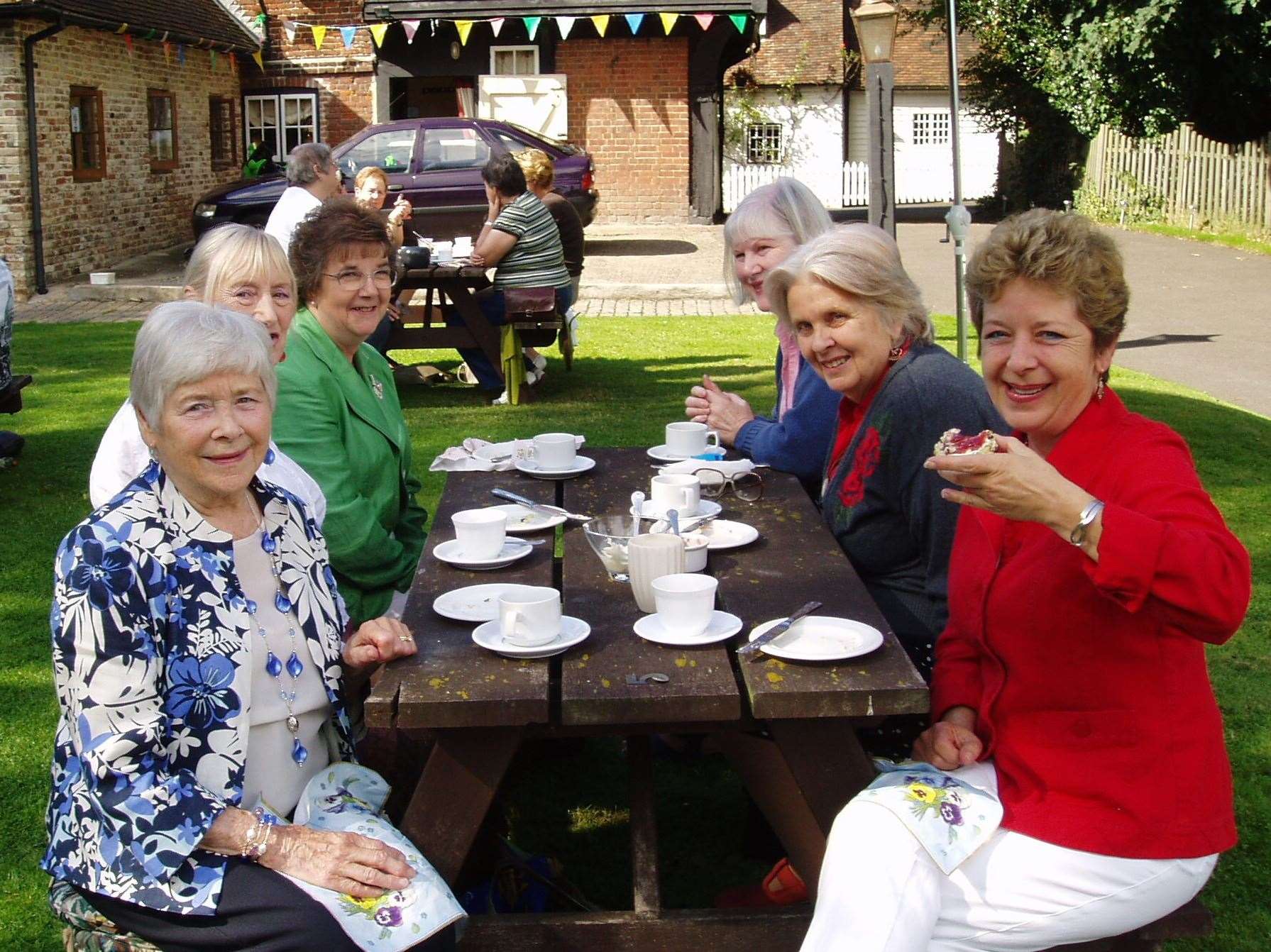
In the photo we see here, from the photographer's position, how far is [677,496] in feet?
10.9

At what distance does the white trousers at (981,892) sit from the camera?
2.14m

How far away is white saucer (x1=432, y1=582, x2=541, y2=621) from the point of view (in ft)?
8.73

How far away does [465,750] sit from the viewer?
96.3 inches

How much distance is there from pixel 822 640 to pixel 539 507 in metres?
1.14

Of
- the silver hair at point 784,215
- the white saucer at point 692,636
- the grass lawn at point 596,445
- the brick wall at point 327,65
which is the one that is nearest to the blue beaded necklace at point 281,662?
the white saucer at point 692,636

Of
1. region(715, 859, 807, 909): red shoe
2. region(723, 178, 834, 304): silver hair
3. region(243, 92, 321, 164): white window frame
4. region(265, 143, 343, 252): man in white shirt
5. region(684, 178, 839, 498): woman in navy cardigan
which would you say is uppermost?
region(243, 92, 321, 164): white window frame

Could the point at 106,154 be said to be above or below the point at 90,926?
above

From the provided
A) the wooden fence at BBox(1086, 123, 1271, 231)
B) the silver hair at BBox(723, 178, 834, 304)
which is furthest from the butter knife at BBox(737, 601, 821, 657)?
the wooden fence at BBox(1086, 123, 1271, 231)

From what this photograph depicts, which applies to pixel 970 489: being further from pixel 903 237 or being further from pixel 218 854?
pixel 903 237

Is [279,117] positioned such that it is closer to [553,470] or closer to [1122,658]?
[553,470]

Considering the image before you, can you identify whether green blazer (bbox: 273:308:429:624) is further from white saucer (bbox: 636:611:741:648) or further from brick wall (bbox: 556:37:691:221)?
brick wall (bbox: 556:37:691:221)

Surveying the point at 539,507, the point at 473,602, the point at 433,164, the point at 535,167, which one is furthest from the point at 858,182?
the point at 473,602

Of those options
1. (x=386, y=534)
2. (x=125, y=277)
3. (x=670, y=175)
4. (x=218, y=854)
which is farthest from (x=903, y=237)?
(x=218, y=854)

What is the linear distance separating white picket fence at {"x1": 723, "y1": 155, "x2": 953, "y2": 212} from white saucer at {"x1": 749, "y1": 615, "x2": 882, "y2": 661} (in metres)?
21.6
